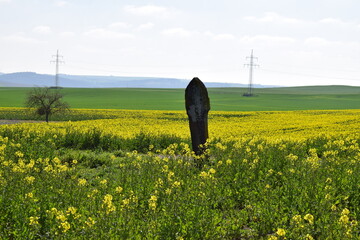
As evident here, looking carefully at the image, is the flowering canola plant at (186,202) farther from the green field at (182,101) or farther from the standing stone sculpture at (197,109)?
the green field at (182,101)

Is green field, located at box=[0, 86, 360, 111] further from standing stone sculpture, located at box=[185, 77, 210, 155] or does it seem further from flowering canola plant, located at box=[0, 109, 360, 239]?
flowering canola plant, located at box=[0, 109, 360, 239]

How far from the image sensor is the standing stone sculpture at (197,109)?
46.0ft

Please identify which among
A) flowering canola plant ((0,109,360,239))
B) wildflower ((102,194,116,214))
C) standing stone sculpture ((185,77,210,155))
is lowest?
flowering canola plant ((0,109,360,239))

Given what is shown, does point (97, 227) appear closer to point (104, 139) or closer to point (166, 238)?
point (166, 238)

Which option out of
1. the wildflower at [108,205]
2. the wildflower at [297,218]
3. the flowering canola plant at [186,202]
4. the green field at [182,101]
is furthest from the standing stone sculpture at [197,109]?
the green field at [182,101]

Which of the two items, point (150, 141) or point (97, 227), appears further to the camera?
point (150, 141)

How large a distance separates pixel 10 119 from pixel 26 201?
3775 cm

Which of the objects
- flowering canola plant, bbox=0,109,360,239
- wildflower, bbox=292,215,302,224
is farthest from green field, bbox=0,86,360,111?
wildflower, bbox=292,215,302,224

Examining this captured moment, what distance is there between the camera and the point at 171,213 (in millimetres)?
6727

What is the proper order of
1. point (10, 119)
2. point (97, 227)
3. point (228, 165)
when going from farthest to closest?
point (10, 119), point (228, 165), point (97, 227)

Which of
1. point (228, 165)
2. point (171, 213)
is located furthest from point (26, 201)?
point (228, 165)

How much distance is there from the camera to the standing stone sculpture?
1402 centimetres

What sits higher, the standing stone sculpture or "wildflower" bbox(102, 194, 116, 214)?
the standing stone sculpture

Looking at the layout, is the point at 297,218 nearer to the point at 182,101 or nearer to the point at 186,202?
the point at 186,202
